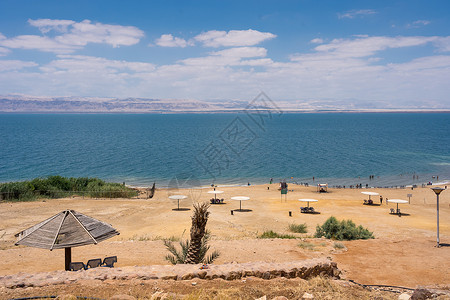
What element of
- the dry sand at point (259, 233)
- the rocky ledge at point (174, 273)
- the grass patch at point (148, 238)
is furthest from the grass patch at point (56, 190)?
the rocky ledge at point (174, 273)

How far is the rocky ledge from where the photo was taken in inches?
320

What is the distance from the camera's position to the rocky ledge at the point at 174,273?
8.14 meters

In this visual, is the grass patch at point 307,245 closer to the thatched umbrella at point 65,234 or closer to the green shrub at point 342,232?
the green shrub at point 342,232

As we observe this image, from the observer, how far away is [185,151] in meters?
84.6

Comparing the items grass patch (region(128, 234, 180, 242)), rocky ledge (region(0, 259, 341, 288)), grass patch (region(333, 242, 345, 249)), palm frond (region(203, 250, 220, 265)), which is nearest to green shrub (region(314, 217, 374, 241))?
grass patch (region(333, 242, 345, 249))

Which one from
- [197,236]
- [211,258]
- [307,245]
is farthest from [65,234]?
[307,245]

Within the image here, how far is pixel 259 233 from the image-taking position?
801 inches

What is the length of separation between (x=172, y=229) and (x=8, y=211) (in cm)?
1290

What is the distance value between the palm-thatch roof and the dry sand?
7.40 feet

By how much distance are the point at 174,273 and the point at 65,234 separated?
444 centimetres

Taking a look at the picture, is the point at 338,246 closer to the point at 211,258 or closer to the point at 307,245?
the point at 307,245

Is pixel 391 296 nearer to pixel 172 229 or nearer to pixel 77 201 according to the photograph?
pixel 172 229

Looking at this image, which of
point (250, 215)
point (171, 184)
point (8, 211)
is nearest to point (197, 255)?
point (250, 215)

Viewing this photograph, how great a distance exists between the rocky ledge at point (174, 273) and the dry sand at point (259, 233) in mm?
3249
